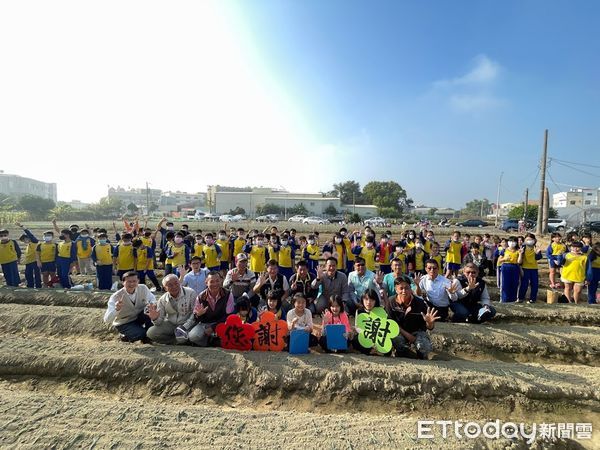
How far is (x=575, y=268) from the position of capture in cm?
768

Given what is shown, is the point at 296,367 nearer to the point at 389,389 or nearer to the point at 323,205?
the point at 389,389

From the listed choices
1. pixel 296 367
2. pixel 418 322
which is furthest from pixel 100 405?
pixel 418 322

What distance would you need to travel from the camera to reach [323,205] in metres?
66.0

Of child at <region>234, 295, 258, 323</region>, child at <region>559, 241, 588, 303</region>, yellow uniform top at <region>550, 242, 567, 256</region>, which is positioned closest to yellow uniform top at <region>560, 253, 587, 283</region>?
child at <region>559, 241, 588, 303</region>

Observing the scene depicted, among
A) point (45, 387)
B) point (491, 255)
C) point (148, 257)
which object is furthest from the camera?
point (491, 255)

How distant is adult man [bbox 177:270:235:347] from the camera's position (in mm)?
5145

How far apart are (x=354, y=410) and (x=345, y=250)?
587 centimetres

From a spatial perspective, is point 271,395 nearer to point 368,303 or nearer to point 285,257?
point 368,303

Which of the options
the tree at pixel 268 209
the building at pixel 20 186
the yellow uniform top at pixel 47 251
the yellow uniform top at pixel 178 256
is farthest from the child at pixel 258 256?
the building at pixel 20 186

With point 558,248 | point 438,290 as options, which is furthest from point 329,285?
point 558,248

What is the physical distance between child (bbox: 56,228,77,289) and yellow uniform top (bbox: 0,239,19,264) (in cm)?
101

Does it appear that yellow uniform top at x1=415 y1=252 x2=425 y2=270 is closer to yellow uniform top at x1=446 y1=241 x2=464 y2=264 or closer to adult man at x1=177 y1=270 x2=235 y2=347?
yellow uniform top at x1=446 y1=241 x2=464 y2=264

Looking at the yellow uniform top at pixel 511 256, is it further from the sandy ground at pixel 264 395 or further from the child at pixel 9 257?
the child at pixel 9 257

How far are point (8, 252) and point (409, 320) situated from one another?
10.3 meters
